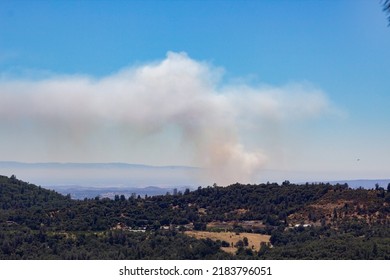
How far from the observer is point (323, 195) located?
45.5m

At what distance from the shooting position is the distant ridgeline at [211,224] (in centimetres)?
2459

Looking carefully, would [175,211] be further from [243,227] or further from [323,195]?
[323,195]

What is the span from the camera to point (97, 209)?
1697 inches

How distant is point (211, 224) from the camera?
1689 inches

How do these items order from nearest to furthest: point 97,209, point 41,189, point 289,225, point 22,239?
point 22,239 → point 289,225 → point 97,209 → point 41,189

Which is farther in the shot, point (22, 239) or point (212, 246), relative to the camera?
point (22, 239)

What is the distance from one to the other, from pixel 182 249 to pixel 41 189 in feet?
148

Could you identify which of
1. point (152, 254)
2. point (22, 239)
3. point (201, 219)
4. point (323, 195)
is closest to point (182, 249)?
point (152, 254)

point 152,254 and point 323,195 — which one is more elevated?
point 323,195

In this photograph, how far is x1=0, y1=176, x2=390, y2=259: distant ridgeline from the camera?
80.7ft

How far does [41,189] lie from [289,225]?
1444 inches
